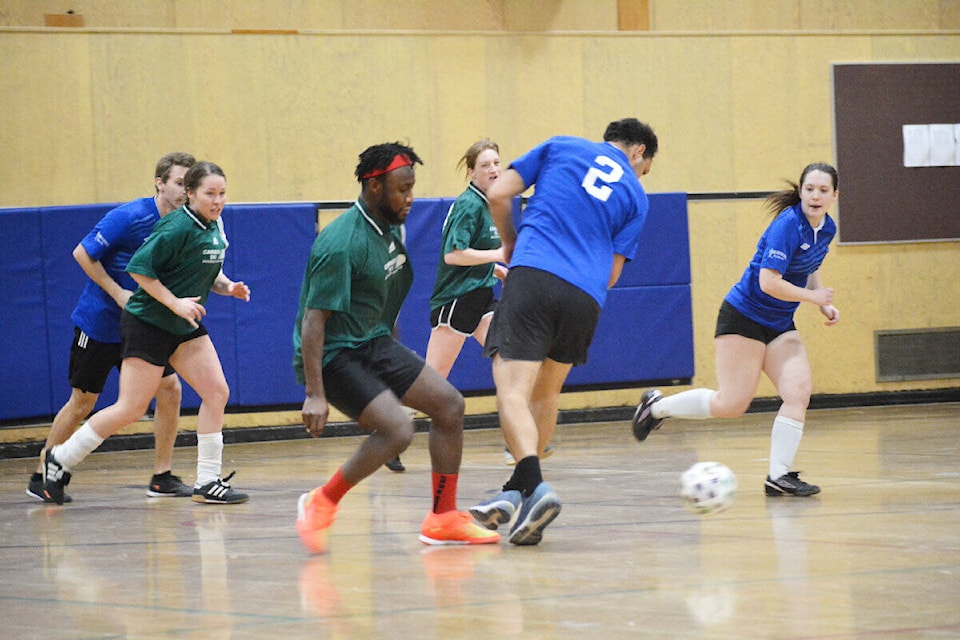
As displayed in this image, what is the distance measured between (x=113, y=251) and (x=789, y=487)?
161 inches

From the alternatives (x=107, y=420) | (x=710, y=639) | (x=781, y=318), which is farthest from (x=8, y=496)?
(x=710, y=639)

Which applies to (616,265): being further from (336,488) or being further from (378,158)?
(336,488)

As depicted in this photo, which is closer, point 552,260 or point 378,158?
point 378,158

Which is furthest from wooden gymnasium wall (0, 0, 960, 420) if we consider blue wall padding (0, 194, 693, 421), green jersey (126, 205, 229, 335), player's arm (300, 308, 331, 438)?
player's arm (300, 308, 331, 438)

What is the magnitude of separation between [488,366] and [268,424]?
2017 mm

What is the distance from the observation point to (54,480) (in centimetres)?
782

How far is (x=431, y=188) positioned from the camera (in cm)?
1245

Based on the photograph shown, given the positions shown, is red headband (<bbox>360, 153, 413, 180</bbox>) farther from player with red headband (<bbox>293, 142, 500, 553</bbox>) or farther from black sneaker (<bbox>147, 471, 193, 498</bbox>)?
black sneaker (<bbox>147, 471, 193, 498</bbox>)

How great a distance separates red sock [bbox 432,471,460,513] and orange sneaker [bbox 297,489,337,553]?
0.44 m

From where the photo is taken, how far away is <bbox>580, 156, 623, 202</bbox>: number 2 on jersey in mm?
5926

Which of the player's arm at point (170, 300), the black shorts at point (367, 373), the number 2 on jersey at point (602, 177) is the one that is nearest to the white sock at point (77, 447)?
the player's arm at point (170, 300)

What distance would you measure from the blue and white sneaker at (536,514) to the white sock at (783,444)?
206cm

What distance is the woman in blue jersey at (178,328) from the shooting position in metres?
7.30

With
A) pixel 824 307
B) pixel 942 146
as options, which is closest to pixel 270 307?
pixel 824 307
